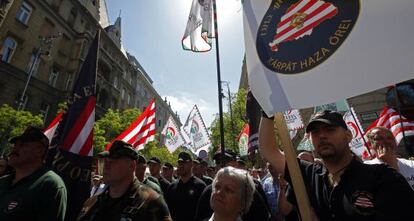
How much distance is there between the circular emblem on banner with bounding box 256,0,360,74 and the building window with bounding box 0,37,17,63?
25145 millimetres

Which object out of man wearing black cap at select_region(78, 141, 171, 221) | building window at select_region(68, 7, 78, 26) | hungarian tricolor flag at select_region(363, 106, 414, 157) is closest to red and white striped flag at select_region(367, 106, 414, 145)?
hungarian tricolor flag at select_region(363, 106, 414, 157)

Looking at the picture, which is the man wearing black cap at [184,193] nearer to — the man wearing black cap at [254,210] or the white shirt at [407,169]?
the man wearing black cap at [254,210]

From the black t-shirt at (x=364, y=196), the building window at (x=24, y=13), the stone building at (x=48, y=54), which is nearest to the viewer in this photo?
the black t-shirt at (x=364, y=196)

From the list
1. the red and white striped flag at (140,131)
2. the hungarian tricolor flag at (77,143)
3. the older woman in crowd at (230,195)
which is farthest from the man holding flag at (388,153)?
the red and white striped flag at (140,131)

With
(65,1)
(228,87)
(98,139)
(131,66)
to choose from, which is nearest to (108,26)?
(131,66)

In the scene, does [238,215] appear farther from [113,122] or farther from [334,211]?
[113,122]

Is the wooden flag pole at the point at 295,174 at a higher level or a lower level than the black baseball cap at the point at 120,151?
lower

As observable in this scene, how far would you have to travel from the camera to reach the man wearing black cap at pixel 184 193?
4704mm

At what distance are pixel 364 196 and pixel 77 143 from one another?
3158 mm

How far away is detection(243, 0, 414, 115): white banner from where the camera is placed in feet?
4.60

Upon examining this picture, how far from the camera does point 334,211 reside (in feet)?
5.38

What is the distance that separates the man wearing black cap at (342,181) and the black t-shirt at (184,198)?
2.91 meters

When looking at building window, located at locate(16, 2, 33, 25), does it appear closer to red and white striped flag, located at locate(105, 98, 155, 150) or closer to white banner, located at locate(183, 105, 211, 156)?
white banner, located at locate(183, 105, 211, 156)

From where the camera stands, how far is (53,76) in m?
27.6
